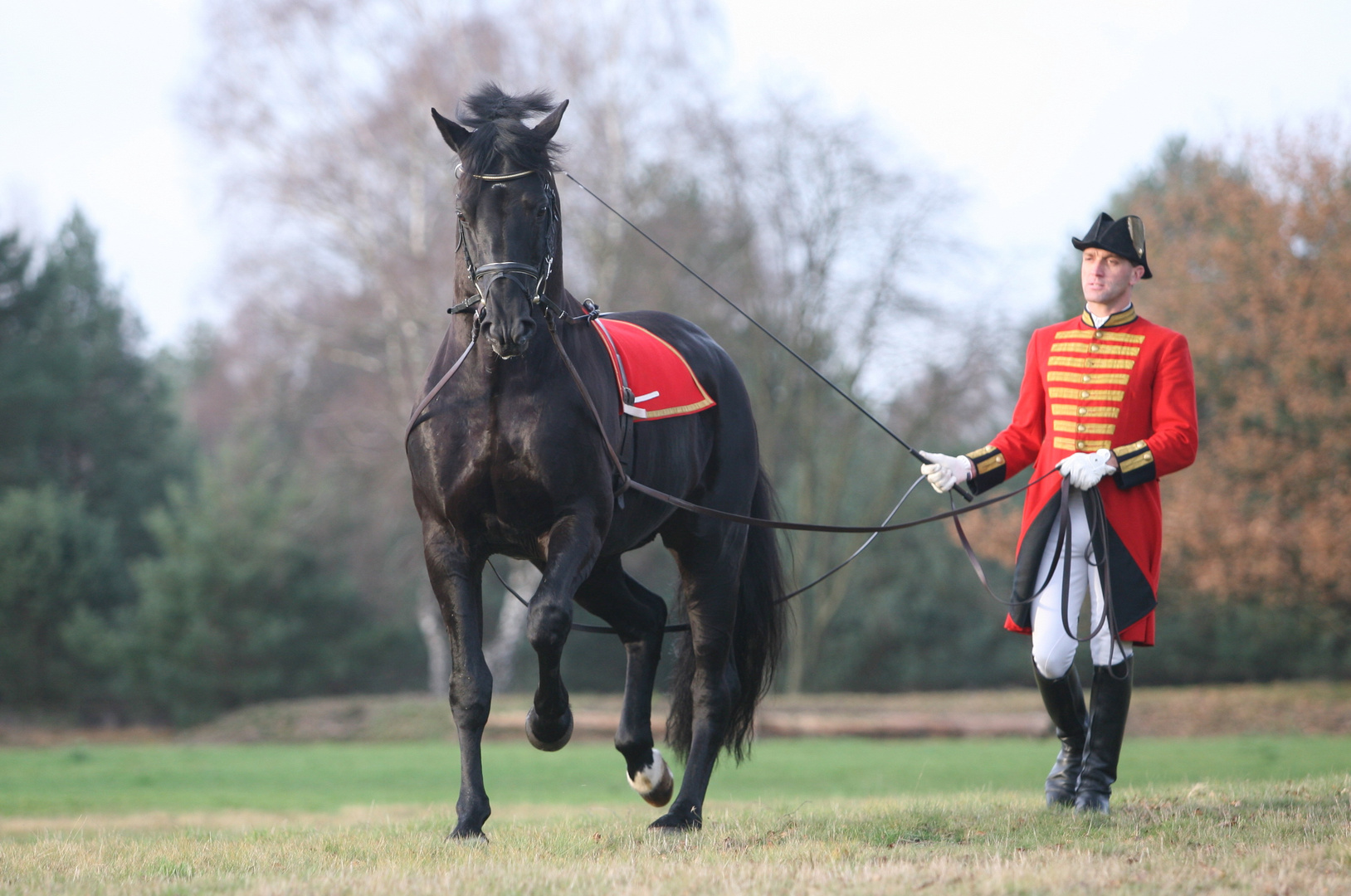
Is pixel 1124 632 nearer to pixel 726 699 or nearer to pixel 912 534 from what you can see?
pixel 726 699

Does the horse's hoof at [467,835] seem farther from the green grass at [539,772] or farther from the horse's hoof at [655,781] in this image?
the green grass at [539,772]

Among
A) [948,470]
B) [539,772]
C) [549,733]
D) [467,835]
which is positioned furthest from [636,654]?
[539,772]

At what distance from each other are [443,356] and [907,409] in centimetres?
1882

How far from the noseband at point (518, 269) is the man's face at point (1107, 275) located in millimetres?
2220

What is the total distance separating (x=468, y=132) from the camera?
4.45 metres

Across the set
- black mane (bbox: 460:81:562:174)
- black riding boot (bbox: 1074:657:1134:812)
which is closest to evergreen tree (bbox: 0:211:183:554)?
black mane (bbox: 460:81:562:174)

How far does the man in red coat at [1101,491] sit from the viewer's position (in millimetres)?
4938

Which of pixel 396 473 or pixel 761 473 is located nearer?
pixel 761 473

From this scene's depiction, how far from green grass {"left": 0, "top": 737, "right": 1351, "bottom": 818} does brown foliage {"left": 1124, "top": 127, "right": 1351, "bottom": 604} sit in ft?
9.25

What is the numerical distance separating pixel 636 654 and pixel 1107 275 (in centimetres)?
259

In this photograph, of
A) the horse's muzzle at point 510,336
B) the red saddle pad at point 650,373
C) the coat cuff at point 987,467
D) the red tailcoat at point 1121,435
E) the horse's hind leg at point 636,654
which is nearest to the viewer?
the horse's muzzle at point 510,336

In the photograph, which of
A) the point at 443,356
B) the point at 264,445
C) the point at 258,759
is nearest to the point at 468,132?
the point at 443,356

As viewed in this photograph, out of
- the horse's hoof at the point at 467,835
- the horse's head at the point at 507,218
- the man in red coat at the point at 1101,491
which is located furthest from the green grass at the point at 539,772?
the horse's head at the point at 507,218

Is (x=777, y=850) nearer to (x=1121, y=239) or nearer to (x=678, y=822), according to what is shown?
(x=678, y=822)
